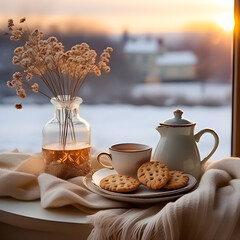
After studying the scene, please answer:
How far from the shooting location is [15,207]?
780mm

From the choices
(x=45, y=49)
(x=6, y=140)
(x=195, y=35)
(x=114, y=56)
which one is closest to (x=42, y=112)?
(x=6, y=140)

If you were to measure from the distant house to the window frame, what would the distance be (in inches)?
27.4

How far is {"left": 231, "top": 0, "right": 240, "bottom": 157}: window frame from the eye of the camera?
1.21m

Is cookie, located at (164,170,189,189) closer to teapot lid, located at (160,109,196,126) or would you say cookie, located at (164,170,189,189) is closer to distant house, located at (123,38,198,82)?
teapot lid, located at (160,109,196,126)

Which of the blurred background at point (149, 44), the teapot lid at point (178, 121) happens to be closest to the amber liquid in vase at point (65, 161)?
the teapot lid at point (178, 121)

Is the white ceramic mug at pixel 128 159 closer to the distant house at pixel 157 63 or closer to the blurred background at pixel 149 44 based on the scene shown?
the blurred background at pixel 149 44

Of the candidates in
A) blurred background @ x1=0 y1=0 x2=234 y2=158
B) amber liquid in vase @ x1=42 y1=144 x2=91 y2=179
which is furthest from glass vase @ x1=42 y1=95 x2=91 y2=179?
blurred background @ x1=0 y1=0 x2=234 y2=158

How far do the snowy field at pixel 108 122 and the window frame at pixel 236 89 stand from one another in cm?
121

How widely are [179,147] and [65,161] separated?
0.99 feet

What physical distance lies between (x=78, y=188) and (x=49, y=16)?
1.13 m

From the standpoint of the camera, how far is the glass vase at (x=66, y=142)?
36.6 inches

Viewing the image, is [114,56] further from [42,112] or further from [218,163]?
[218,163]

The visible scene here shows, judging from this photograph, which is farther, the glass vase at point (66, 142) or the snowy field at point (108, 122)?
the snowy field at point (108, 122)

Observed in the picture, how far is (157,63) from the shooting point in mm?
2006
